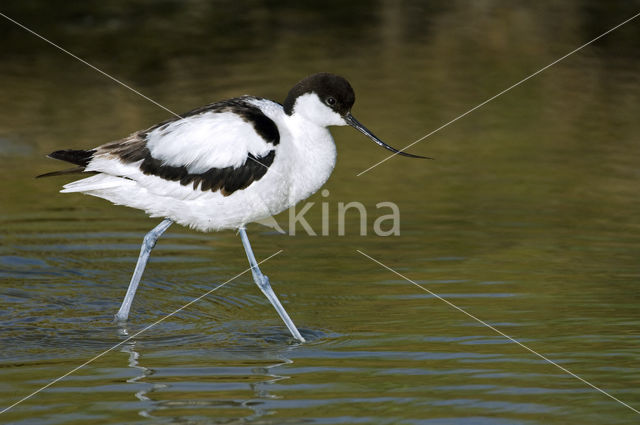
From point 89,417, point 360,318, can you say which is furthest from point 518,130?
point 89,417

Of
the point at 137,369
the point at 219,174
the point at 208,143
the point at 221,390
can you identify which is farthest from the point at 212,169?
the point at 221,390

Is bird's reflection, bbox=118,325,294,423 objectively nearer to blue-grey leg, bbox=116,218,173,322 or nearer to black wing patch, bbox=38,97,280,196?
blue-grey leg, bbox=116,218,173,322

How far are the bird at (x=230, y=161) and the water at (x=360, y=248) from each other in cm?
63

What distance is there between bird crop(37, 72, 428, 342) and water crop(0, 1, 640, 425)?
626 millimetres

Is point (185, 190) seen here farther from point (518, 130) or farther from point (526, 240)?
point (518, 130)

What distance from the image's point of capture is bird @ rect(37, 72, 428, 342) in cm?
711

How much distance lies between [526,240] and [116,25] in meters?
9.18

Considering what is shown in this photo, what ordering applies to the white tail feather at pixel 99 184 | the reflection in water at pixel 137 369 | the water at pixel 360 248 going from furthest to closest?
the white tail feather at pixel 99 184 < the water at pixel 360 248 < the reflection in water at pixel 137 369

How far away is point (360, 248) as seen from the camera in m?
8.95

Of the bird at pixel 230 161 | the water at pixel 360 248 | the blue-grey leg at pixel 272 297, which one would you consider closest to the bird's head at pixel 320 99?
the bird at pixel 230 161

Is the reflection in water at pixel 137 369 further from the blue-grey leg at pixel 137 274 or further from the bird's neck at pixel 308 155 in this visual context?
the bird's neck at pixel 308 155

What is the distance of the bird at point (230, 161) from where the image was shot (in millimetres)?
7109

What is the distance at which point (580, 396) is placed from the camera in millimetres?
6051

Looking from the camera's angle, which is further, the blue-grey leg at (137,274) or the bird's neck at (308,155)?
the blue-grey leg at (137,274)
